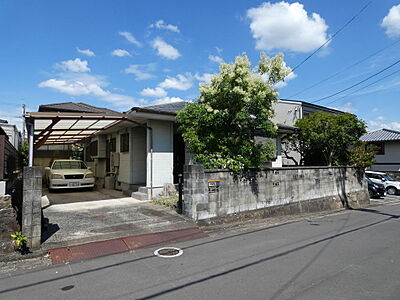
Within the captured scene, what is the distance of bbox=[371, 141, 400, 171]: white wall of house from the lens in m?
22.6

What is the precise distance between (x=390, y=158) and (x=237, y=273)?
25278 millimetres

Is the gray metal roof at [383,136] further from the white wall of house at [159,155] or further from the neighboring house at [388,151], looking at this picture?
the white wall of house at [159,155]

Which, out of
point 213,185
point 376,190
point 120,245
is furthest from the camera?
point 376,190

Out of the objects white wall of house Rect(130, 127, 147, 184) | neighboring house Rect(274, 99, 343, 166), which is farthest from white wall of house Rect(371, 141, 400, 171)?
white wall of house Rect(130, 127, 147, 184)

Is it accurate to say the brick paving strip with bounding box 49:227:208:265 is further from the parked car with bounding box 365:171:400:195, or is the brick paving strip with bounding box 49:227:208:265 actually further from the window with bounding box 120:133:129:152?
the parked car with bounding box 365:171:400:195

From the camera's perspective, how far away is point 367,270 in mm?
3910

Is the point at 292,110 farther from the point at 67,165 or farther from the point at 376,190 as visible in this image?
the point at 67,165

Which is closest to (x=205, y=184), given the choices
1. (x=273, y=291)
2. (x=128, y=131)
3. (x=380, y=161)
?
(x=273, y=291)

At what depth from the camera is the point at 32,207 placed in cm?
491

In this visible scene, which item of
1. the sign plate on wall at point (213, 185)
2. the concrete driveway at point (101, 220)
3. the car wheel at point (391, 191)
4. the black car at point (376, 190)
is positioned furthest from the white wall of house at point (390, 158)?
the concrete driveway at point (101, 220)

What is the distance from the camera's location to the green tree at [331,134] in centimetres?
1163

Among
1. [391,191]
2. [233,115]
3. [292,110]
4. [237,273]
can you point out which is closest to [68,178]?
[233,115]

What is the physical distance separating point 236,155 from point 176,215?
2.50 m

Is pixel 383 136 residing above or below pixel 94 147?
above
